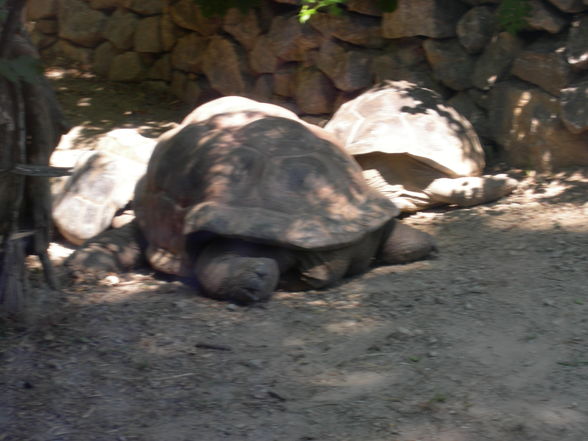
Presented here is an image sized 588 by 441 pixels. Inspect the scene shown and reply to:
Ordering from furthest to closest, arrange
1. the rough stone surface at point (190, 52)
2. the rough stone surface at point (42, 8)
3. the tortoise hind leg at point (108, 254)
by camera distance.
Answer: the rough stone surface at point (42, 8) → the rough stone surface at point (190, 52) → the tortoise hind leg at point (108, 254)

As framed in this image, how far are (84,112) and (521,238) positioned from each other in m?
5.37

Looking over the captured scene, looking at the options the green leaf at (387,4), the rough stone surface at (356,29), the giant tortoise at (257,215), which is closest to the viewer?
the green leaf at (387,4)

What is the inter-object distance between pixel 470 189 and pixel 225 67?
359 centimetres

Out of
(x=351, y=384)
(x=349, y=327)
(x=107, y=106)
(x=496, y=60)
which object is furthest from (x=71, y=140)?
(x=351, y=384)

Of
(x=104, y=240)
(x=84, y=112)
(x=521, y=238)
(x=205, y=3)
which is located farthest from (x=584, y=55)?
(x=84, y=112)

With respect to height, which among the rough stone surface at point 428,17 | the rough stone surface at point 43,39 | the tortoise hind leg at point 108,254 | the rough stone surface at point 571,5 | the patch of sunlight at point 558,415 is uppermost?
the rough stone surface at point 571,5

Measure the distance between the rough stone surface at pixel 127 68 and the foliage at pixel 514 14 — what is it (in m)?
5.02

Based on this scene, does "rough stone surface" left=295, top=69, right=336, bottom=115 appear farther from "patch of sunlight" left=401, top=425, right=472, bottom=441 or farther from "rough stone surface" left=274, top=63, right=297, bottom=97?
"patch of sunlight" left=401, top=425, right=472, bottom=441

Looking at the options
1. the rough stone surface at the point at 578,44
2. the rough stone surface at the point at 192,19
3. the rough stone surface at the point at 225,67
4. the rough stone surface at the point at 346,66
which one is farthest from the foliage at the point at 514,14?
A: the rough stone surface at the point at 192,19

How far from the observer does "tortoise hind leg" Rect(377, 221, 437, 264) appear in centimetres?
498

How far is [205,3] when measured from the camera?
213 cm

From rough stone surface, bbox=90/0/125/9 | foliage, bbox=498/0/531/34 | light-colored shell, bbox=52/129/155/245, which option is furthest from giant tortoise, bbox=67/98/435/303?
rough stone surface, bbox=90/0/125/9

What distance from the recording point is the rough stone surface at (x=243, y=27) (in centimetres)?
813

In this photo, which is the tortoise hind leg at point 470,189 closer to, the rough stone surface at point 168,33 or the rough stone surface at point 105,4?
the rough stone surface at point 168,33
